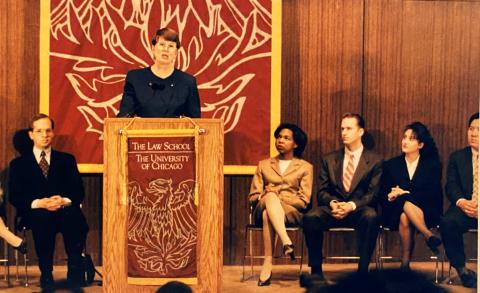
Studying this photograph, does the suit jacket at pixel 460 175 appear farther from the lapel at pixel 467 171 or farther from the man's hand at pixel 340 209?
the man's hand at pixel 340 209

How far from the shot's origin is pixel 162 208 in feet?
16.0

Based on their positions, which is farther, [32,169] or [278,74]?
→ [278,74]

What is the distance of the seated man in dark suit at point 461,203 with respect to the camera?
6.08 meters

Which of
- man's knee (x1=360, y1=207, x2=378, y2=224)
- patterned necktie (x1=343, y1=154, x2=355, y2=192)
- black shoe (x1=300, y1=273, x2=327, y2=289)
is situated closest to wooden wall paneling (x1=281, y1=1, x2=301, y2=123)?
patterned necktie (x1=343, y1=154, x2=355, y2=192)

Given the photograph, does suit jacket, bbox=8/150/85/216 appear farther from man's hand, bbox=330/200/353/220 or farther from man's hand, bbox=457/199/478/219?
man's hand, bbox=457/199/478/219

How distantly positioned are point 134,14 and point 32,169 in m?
1.56

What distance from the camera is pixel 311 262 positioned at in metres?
6.14

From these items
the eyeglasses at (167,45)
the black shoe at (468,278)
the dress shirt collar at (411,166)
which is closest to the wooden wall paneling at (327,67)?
the dress shirt collar at (411,166)

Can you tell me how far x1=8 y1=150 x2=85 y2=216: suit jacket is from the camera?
20.2ft

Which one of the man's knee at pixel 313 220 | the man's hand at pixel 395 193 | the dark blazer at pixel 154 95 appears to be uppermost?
the dark blazer at pixel 154 95

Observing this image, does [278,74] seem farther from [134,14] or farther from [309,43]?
[134,14]

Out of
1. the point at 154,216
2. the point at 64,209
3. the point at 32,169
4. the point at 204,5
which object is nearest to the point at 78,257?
the point at 64,209

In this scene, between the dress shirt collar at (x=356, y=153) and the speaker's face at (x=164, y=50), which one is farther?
the dress shirt collar at (x=356, y=153)

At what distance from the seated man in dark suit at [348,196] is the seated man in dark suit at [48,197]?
1.65 m
